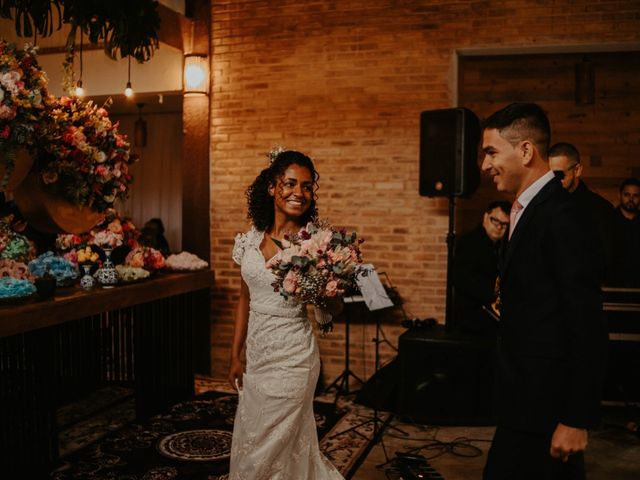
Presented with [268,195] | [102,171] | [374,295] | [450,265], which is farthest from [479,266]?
[102,171]

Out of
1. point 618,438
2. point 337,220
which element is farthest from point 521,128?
point 337,220

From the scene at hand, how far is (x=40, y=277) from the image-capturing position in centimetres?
396

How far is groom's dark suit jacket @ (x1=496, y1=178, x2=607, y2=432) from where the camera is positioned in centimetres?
193

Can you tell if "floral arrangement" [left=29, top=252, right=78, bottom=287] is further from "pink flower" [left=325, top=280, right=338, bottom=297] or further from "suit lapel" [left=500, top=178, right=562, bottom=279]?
"suit lapel" [left=500, top=178, right=562, bottom=279]

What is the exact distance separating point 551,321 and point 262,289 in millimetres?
1327

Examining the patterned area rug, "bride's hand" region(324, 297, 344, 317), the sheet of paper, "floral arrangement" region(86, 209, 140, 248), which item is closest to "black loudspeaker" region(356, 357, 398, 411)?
the patterned area rug

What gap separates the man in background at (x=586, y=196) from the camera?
16.2 ft

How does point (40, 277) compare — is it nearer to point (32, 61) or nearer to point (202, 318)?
point (32, 61)

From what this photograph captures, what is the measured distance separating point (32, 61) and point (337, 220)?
330cm

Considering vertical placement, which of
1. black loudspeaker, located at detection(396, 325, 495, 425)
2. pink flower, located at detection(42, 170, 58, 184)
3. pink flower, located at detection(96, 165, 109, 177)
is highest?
pink flower, located at detection(96, 165, 109, 177)

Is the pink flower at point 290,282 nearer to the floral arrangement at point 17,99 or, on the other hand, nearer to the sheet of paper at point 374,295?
the floral arrangement at point 17,99

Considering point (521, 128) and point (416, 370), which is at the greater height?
point (521, 128)

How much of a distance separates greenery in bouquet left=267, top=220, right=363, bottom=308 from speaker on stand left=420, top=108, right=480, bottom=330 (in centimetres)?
274

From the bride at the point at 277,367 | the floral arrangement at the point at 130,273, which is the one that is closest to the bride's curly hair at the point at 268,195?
the bride at the point at 277,367
